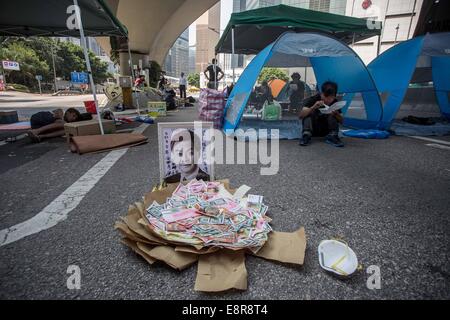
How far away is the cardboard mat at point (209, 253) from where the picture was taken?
114 cm

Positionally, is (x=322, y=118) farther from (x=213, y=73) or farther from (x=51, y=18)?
(x=51, y=18)

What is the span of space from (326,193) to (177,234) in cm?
144

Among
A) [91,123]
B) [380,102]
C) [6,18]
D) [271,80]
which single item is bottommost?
[91,123]

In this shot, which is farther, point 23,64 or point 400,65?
point 23,64

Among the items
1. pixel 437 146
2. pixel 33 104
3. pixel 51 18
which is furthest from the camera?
pixel 33 104

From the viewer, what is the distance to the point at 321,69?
6.19m

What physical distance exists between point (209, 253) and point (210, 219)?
0.26 meters

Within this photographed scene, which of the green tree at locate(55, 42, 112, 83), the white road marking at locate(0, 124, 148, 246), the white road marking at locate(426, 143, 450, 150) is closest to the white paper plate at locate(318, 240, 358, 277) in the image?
the white road marking at locate(0, 124, 148, 246)

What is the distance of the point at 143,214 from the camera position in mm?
1515

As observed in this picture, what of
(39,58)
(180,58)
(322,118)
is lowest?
(322,118)

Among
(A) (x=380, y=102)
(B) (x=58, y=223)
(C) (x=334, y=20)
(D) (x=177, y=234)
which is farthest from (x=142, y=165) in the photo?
(C) (x=334, y=20)

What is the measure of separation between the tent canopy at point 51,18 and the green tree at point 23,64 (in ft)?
108

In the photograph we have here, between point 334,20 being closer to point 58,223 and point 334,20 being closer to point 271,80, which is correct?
point 271,80

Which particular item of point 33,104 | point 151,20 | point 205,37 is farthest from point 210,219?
point 205,37
